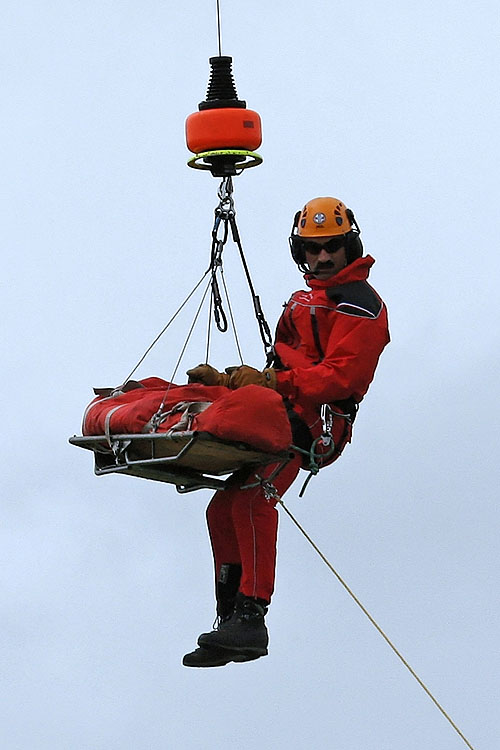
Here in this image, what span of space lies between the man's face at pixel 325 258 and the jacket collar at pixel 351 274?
8 centimetres

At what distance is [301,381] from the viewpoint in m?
14.3

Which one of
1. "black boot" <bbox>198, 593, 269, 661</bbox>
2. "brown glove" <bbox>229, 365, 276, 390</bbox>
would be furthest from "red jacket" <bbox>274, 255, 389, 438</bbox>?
"black boot" <bbox>198, 593, 269, 661</bbox>

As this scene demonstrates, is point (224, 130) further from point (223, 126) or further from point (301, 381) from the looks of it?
point (301, 381)

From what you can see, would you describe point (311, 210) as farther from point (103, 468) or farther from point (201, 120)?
point (103, 468)

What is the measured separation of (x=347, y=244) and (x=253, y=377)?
1143 millimetres

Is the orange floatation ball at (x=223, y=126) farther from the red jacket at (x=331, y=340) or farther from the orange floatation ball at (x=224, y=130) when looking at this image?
the red jacket at (x=331, y=340)

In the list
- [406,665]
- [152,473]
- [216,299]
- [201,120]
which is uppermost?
[201,120]

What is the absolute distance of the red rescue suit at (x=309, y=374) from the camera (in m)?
14.3

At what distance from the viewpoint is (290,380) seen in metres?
14.4

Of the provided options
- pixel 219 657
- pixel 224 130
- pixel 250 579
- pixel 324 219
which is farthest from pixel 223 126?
pixel 219 657

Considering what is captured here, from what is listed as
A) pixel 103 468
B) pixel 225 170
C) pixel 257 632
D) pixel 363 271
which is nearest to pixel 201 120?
pixel 225 170

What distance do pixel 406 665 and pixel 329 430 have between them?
1.56 metres

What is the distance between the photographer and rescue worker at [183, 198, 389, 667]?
1434cm

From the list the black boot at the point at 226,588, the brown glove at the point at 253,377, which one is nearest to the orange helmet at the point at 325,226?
the brown glove at the point at 253,377
